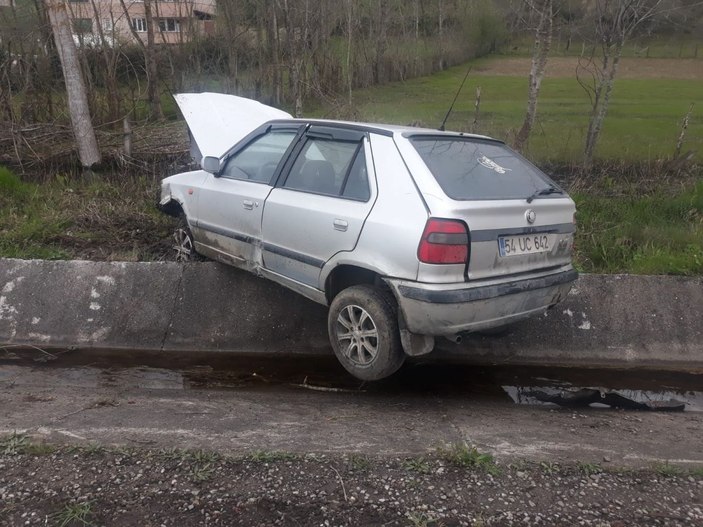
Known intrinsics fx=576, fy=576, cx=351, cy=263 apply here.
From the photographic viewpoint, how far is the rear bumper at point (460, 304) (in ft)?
11.6

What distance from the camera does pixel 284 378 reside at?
4656 mm

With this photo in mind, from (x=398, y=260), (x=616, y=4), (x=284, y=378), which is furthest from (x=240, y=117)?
(x=616, y=4)

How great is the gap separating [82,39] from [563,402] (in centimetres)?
1008

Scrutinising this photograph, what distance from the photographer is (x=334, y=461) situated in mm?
2904

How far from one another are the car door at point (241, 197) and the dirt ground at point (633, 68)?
794 inches

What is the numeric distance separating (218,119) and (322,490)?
183 inches

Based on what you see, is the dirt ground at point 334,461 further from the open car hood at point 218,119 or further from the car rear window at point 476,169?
the open car hood at point 218,119

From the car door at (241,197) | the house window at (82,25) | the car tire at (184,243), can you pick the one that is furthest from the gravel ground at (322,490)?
the house window at (82,25)

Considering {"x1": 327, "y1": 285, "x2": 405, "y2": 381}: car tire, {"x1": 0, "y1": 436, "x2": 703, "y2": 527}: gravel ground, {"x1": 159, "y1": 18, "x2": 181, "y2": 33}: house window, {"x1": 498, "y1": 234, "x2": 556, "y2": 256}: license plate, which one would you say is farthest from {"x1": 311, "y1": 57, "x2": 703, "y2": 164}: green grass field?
{"x1": 0, "y1": 436, "x2": 703, "y2": 527}: gravel ground

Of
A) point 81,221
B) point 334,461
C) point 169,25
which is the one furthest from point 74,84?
point 169,25

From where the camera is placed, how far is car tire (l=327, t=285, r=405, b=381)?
3826 mm

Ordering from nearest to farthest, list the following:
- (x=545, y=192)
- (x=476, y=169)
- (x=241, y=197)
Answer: (x=476, y=169), (x=545, y=192), (x=241, y=197)

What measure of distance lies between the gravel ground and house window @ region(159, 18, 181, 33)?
12.9 metres

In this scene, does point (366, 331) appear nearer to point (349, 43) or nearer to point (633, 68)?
point (349, 43)
